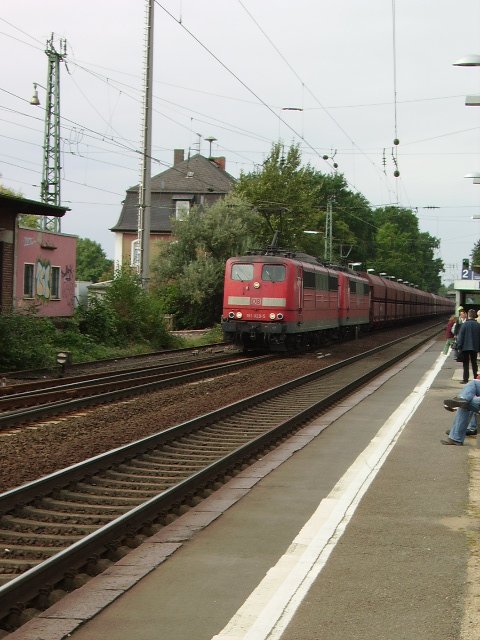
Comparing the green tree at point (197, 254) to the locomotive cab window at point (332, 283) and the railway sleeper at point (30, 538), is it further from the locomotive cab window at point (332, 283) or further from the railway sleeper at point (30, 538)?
the railway sleeper at point (30, 538)

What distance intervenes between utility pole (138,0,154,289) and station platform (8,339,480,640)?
20283 mm

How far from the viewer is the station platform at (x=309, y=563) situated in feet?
15.0

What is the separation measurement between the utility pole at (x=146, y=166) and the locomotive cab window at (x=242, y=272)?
401 centimetres

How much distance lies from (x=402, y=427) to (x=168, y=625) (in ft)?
25.2

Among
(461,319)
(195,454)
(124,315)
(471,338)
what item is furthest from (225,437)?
(124,315)

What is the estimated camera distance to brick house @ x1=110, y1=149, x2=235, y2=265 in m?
61.8

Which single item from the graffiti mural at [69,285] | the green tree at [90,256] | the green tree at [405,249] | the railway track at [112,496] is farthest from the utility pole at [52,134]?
the green tree at [90,256]

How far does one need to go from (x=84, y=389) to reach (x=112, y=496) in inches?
339

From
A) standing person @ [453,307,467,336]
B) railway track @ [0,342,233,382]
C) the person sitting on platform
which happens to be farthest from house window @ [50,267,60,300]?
the person sitting on platform

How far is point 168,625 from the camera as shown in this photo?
459 cm

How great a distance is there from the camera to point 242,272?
86.4ft

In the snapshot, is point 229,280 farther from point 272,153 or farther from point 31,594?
point 272,153

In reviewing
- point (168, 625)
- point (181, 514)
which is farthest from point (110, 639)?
point (181, 514)

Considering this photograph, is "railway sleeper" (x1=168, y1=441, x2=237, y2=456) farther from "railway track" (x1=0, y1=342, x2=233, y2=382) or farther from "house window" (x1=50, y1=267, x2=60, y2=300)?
"house window" (x1=50, y1=267, x2=60, y2=300)
